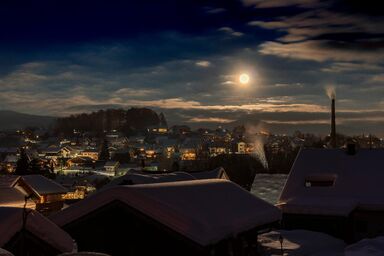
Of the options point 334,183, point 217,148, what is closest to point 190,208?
point 334,183

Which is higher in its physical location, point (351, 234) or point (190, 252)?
point (190, 252)

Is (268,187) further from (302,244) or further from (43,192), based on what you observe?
(43,192)

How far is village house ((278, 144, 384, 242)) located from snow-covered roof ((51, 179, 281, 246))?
11286 mm

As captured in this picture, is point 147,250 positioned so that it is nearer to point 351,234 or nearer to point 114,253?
point 114,253

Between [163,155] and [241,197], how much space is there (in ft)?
564

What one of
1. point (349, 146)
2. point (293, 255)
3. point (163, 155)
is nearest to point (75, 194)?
point (349, 146)

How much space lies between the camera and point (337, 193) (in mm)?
30547

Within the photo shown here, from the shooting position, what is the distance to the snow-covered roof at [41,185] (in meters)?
49.2

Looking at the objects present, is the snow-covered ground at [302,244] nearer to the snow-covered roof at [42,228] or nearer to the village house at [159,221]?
the village house at [159,221]

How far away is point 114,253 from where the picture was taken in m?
15.6

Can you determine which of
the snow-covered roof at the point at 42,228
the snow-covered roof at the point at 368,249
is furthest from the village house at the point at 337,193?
the snow-covered roof at the point at 42,228

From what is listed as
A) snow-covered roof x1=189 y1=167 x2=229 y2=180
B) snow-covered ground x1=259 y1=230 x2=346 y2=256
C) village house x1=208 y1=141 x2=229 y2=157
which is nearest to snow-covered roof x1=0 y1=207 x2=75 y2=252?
snow-covered ground x1=259 y1=230 x2=346 y2=256

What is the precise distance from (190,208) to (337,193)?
59.9 ft

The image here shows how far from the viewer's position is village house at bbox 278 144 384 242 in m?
28.2
